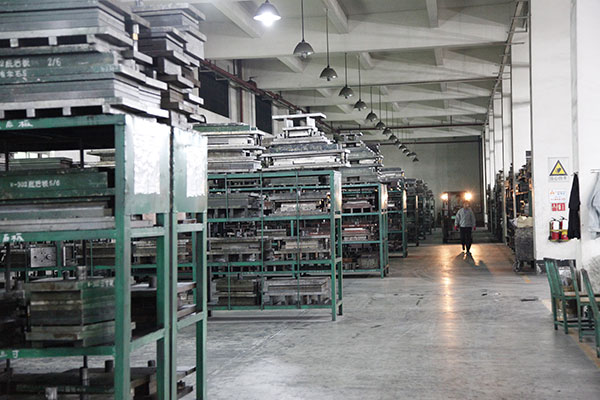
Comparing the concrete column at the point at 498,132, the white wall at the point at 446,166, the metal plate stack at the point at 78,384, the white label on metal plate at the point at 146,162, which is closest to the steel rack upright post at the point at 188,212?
the metal plate stack at the point at 78,384

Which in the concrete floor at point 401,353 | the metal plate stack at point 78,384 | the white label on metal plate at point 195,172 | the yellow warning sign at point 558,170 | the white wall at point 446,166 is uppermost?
the white wall at point 446,166

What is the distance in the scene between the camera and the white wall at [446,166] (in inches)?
1804

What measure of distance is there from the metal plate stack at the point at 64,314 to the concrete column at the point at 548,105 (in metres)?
13.1

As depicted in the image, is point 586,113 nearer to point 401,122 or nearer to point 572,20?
point 572,20

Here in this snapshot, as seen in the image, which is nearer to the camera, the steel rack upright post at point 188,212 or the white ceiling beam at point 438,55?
the steel rack upright post at point 188,212

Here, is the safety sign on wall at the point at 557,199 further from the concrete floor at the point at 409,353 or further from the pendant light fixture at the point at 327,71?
the pendant light fixture at the point at 327,71

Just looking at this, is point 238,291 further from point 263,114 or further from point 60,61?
point 263,114

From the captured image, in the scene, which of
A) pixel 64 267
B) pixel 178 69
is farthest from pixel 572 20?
pixel 64 267

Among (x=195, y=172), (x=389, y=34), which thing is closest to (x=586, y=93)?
(x=195, y=172)

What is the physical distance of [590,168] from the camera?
10000 mm

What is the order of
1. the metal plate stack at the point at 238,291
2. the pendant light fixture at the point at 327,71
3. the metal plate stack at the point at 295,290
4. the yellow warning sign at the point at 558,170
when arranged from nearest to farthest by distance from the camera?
the metal plate stack at the point at 295,290 < the metal plate stack at the point at 238,291 < the yellow warning sign at the point at 558,170 < the pendant light fixture at the point at 327,71

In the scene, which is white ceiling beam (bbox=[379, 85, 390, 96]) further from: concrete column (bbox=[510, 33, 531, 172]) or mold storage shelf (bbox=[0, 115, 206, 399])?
mold storage shelf (bbox=[0, 115, 206, 399])

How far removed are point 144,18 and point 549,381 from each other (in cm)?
520

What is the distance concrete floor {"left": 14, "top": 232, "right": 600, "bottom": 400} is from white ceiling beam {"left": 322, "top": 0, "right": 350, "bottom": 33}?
7351 millimetres
